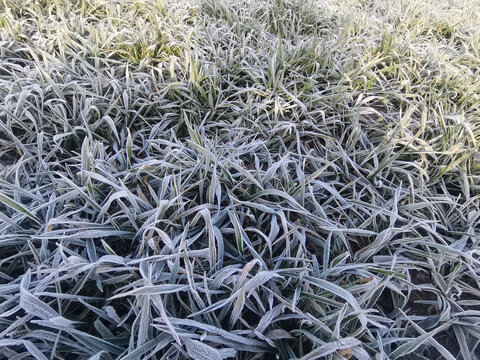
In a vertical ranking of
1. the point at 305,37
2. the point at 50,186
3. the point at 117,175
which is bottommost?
the point at 50,186

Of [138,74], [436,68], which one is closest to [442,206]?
[436,68]

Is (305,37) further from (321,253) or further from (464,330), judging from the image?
(464,330)

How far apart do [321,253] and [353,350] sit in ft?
1.12

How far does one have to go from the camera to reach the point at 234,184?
3.61ft

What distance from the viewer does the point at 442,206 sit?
3.90 ft

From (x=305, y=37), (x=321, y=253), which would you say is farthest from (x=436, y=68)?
(x=321, y=253)

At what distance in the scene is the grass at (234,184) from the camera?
0.78 m

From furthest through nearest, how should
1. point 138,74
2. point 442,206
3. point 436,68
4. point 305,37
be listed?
point 305,37 → point 436,68 → point 138,74 → point 442,206

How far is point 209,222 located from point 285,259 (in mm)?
258

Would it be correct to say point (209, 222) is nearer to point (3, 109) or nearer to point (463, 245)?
point (463, 245)

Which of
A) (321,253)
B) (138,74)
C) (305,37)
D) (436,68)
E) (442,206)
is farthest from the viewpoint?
(305,37)

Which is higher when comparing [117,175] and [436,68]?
[436,68]

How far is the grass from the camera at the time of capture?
78 cm

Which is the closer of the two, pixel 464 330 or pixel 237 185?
pixel 464 330
